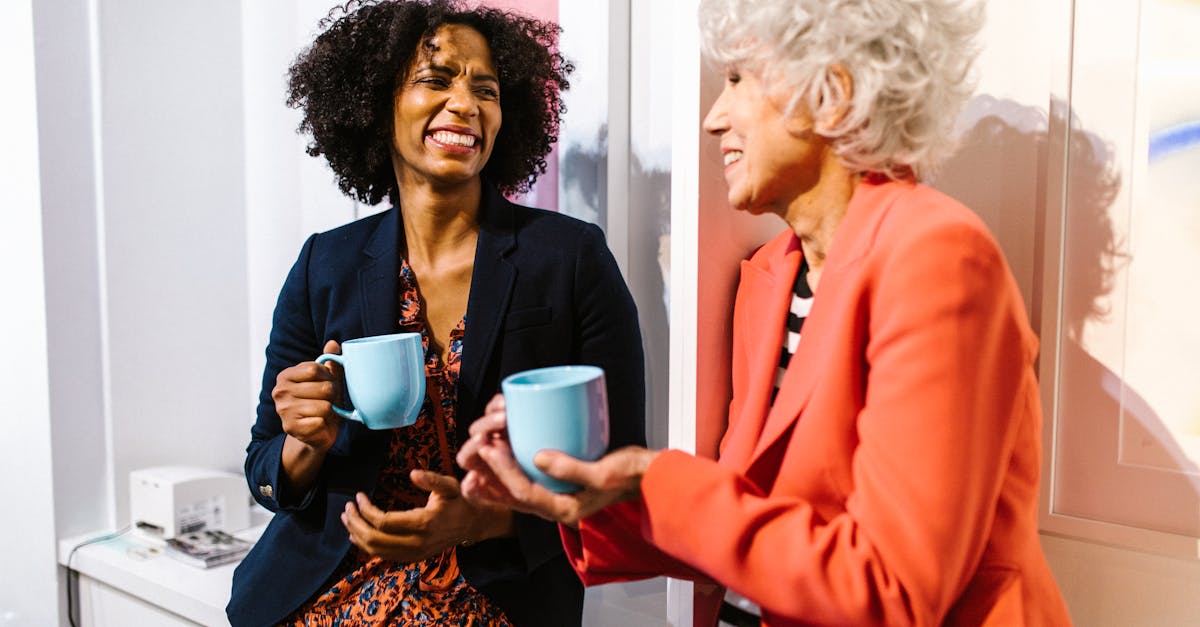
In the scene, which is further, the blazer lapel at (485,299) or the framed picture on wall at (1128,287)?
the blazer lapel at (485,299)

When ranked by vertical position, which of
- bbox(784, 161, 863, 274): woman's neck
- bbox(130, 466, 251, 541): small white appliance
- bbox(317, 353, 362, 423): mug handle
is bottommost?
bbox(130, 466, 251, 541): small white appliance

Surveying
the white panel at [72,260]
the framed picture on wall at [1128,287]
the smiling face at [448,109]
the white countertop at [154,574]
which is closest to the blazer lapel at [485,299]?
the smiling face at [448,109]

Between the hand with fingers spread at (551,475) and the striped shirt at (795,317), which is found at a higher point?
the striped shirt at (795,317)

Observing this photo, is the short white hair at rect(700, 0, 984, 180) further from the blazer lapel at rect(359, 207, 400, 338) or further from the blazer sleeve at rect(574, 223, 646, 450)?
the blazer lapel at rect(359, 207, 400, 338)

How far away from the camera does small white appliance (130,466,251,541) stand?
2041 millimetres

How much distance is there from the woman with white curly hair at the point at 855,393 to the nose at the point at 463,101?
52 centimetres

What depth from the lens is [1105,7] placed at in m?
1.04

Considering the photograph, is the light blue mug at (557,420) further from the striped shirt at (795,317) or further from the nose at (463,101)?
the nose at (463,101)

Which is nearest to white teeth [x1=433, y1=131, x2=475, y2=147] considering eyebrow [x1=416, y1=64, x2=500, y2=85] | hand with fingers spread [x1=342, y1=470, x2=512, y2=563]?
eyebrow [x1=416, y1=64, x2=500, y2=85]

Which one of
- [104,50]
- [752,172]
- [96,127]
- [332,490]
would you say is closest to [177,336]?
[96,127]

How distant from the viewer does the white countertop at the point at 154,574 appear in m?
1.79

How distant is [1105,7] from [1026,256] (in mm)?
302

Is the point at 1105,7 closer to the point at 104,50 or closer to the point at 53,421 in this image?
the point at 104,50

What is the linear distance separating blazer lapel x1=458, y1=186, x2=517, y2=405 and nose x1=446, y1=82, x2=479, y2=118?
173mm
